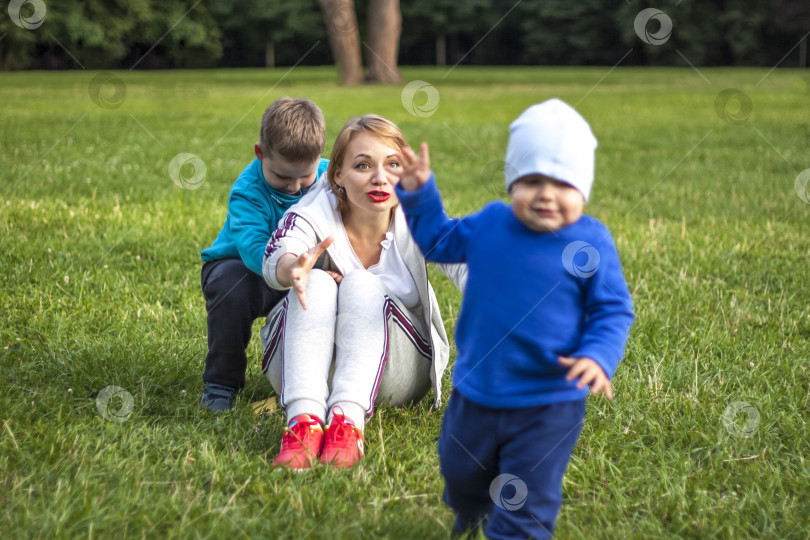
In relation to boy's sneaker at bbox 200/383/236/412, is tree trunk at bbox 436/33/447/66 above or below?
above

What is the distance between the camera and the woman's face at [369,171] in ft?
8.66

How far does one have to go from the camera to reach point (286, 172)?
2957 mm

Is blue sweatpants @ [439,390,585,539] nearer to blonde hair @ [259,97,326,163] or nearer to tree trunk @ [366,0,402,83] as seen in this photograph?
blonde hair @ [259,97,326,163]

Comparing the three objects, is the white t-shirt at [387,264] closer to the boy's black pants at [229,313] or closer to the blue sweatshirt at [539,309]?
the boy's black pants at [229,313]

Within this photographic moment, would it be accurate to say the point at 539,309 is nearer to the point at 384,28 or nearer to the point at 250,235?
the point at 250,235

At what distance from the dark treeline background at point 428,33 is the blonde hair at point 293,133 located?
3974 centimetres

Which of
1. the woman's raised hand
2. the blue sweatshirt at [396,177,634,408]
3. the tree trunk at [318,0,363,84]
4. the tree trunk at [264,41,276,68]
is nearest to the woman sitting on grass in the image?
the woman's raised hand

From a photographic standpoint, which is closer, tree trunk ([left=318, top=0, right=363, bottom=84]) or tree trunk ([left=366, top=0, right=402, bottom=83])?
tree trunk ([left=318, top=0, right=363, bottom=84])

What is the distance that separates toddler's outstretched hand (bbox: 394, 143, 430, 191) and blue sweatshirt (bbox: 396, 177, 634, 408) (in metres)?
0.22

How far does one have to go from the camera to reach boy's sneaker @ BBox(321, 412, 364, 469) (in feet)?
8.13

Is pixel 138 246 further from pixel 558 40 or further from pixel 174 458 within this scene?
pixel 558 40

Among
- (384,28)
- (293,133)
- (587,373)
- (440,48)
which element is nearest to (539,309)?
(587,373)

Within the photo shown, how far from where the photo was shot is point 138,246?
4953 mm

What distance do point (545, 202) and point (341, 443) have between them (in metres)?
1.09
